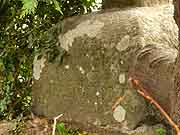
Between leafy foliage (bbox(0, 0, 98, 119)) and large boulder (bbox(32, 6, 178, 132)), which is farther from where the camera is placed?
leafy foliage (bbox(0, 0, 98, 119))

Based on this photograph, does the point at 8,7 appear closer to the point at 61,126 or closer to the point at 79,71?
the point at 79,71

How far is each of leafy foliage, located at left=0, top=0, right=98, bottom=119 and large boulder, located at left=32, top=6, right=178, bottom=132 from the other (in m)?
0.25

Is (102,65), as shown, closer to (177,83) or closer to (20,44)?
(20,44)

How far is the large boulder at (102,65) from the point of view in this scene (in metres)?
3.71

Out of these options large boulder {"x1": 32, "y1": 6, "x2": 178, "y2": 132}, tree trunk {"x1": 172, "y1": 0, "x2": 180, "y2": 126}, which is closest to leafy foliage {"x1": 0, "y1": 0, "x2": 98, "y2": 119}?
large boulder {"x1": 32, "y1": 6, "x2": 178, "y2": 132}

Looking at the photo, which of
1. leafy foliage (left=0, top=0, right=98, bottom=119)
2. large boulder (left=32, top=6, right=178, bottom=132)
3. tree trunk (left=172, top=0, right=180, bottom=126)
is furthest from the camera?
leafy foliage (left=0, top=0, right=98, bottom=119)

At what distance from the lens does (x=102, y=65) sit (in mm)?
3854

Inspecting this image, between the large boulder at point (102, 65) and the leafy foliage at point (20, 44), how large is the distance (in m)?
0.25

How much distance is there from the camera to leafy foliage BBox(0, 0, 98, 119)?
437 cm

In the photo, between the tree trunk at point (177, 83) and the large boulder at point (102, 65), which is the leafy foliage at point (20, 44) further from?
the tree trunk at point (177, 83)

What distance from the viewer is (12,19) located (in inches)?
174

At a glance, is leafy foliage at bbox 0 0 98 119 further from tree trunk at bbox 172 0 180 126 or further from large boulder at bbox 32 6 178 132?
tree trunk at bbox 172 0 180 126

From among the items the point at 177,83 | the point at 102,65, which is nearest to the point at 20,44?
the point at 102,65

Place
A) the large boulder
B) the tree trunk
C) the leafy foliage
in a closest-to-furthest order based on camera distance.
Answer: the tree trunk, the large boulder, the leafy foliage
